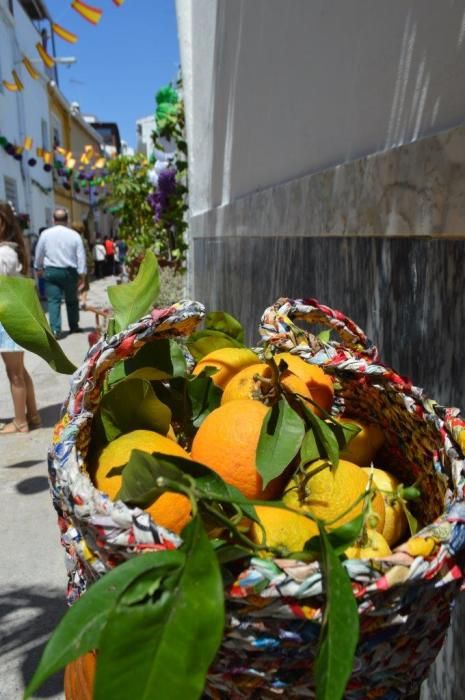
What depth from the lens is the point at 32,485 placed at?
3.70 metres

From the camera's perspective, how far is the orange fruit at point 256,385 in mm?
1102

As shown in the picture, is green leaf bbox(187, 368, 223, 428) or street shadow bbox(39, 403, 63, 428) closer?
green leaf bbox(187, 368, 223, 428)

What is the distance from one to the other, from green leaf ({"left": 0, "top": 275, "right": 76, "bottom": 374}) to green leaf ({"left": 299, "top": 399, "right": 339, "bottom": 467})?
1.41 feet

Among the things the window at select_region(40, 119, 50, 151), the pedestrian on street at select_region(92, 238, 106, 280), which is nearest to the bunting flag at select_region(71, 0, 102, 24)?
the window at select_region(40, 119, 50, 151)

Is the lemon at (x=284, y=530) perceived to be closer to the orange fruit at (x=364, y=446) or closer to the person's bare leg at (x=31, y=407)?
the orange fruit at (x=364, y=446)

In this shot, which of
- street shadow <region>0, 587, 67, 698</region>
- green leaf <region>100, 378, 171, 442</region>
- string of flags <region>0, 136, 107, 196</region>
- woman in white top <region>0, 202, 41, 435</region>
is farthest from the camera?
string of flags <region>0, 136, 107, 196</region>

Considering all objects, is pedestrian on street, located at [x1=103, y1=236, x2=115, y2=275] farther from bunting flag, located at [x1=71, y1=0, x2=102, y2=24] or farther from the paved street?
the paved street

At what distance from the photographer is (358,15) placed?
1.89 meters

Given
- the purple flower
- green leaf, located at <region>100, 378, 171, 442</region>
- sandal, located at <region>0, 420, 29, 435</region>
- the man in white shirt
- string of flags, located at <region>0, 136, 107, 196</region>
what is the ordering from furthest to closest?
string of flags, located at <region>0, 136, 107, 196</region>, the man in white shirt, the purple flower, sandal, located at <region>0, 420, 29, 435</region>, green leaf, located at <region>100, 378, 171, 442</region>

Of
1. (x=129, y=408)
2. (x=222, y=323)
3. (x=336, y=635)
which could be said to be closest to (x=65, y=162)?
(x=222, y=323)

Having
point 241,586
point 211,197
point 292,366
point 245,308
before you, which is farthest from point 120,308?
point 211,197

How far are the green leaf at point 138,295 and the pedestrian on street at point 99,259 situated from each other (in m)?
21.9

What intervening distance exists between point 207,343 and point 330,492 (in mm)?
608

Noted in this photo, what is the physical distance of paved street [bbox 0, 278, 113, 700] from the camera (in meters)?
2.16
